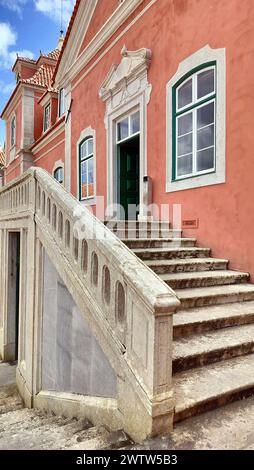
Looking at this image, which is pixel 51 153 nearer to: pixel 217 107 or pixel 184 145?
pixel 184 145

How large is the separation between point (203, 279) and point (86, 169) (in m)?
6.70

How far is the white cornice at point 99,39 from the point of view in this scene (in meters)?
7.02

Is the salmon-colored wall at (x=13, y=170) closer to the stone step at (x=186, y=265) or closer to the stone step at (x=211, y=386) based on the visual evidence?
the stone step at (x=186, y=265)

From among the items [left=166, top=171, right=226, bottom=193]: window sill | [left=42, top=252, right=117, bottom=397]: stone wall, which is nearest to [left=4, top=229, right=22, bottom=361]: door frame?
[left=42, top=252, right=117, bottom=397]: stone wall

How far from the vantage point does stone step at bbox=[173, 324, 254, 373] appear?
2.59m

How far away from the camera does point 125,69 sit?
23.5 feet

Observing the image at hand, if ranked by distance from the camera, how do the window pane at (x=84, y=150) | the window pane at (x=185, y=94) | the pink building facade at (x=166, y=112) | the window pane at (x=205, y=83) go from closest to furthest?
the pink building facade at (x=166, y=112), the window pane at (x=205, y=83), the window pane at (x=185, y=94), the window pane at (x=84, y=150)

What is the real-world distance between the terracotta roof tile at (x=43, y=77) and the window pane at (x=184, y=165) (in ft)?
42.6

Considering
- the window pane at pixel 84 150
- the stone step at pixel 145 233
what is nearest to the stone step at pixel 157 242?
the stone step at pixel 145 233

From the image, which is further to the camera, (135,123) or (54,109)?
(54,109)

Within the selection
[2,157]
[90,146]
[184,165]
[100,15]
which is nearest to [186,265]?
[184,165]

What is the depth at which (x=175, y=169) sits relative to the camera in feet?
19.3

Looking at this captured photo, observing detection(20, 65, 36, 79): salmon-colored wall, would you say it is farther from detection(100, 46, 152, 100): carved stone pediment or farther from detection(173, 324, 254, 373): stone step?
detection(173, 324, 254, 373): stone step

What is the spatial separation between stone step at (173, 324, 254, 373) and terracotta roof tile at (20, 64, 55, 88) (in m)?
16.2
